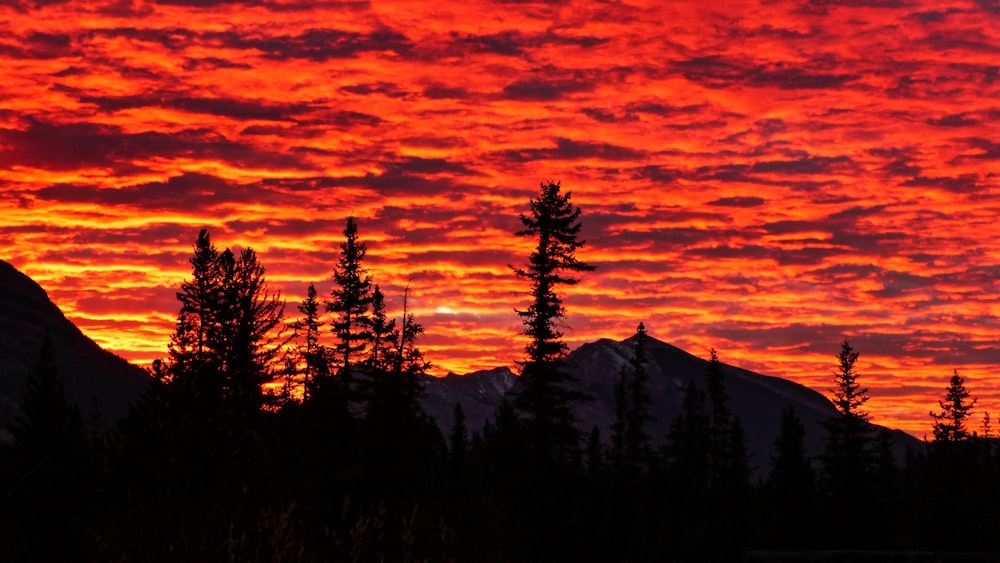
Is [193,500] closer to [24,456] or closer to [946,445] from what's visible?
[24,456]

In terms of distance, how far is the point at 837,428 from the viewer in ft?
211

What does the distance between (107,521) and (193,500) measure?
2.73ft

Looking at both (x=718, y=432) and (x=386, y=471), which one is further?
(x=718, y=432)

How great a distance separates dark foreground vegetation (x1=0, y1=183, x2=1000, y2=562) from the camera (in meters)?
10.5

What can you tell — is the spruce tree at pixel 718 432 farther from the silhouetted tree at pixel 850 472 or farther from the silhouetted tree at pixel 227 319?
the silhouetted tree at pixel 227 319

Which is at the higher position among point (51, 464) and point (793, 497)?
point (51, 464)

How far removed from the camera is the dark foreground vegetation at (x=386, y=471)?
10.5 m

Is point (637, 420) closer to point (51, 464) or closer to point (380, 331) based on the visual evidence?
point (380, 331)

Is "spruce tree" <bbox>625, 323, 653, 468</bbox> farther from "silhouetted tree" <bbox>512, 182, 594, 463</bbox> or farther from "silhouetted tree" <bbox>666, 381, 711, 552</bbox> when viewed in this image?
"silhouetted tree" <bbox>512, 182, 594, 463</bbox>

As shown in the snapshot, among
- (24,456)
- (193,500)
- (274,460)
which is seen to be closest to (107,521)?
(193,500)

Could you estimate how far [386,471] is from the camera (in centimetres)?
4016

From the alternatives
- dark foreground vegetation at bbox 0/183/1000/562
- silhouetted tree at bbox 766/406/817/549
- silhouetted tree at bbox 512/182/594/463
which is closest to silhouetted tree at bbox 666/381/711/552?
dark foreground vegetation at bbox 0/183/1000/562

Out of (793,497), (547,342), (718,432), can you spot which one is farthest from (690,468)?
(547,342)

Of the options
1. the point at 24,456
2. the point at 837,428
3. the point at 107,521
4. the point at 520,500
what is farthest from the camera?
the point at 837,428
